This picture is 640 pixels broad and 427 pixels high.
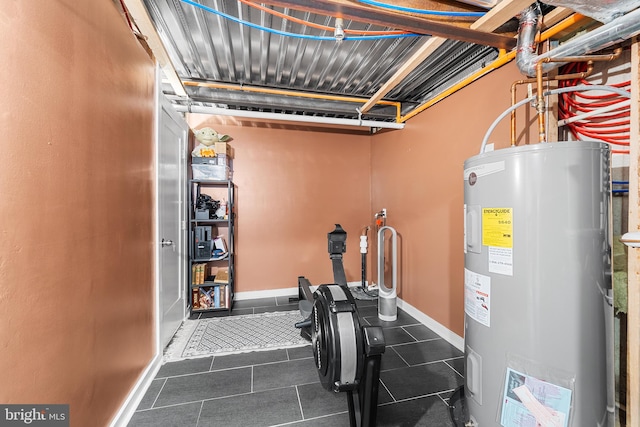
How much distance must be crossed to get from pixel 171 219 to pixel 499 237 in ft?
8.69

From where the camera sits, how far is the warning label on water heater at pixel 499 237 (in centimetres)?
116

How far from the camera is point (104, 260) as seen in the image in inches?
54.2

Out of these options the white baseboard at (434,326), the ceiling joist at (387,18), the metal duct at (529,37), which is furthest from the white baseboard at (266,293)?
the metal duct at (529,37)

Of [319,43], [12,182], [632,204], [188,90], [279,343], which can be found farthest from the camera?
[188,90]

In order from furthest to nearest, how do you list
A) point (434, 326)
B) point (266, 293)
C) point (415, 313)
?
1. point (266, 293)
2. point (415, 313)
3. point (434, 326)

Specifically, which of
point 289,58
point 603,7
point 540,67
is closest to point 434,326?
point 540,67

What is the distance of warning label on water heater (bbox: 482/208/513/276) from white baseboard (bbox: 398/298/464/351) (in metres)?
1.47

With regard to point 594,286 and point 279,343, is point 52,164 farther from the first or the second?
point 594,286

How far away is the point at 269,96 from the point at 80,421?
9.13ft

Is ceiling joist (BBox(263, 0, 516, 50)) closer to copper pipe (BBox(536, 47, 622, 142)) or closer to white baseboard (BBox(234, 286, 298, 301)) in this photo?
copper pipe (BBox(536, 47, 622, 142))

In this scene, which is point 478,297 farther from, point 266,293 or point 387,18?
point 266,293

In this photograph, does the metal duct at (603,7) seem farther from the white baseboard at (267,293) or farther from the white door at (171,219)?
the white baseboard at (267,293)

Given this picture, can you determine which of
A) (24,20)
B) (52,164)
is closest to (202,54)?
(24,20)

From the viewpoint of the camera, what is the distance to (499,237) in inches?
47.1
